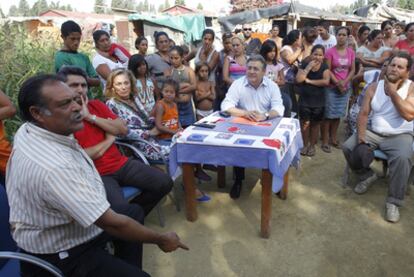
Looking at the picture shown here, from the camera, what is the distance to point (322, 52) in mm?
4355

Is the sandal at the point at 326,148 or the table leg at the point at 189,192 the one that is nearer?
the table leg at the point at 189,192

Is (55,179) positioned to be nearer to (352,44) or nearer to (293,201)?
(293,201)

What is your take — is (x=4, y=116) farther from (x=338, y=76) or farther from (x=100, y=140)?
(x=338, y=76)

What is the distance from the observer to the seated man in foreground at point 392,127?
3.07m

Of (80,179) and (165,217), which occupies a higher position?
(80,179)

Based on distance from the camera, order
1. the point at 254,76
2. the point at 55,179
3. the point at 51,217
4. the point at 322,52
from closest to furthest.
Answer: the point at 55,179 → the point at 51,217 → the point at 254,76 → the point at 322,52

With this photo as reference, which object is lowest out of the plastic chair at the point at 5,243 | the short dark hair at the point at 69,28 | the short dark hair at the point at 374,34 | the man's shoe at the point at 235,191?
the man's shoe at the point at 235,191

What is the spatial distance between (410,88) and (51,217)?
3.42m

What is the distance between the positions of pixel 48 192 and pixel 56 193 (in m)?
0.04

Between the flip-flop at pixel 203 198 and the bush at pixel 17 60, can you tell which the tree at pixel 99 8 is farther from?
the flip-flop at pixel 203 198

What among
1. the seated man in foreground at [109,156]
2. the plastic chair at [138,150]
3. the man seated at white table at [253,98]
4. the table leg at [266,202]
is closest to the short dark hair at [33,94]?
the seated man in foreground at [109,156]

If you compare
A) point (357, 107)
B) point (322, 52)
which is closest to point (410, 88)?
point (357, 107)

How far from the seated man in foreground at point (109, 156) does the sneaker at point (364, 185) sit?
7.11 feet

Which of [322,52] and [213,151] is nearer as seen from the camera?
[213,151]
